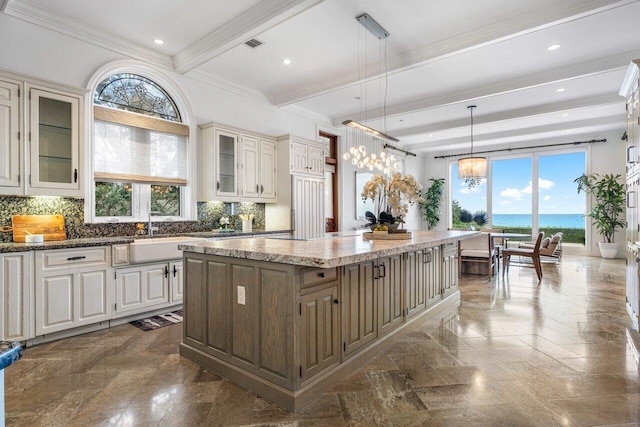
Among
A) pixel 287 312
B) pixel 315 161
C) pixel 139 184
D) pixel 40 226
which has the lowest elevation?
pixel 287 312

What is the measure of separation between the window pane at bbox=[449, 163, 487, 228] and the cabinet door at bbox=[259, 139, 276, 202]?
7.46 m

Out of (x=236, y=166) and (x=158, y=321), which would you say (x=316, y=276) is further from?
(x=236, y=166)

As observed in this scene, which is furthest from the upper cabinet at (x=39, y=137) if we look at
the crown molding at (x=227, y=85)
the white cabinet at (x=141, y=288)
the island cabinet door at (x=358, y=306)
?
the island cabinet door at (x=358, y=306)

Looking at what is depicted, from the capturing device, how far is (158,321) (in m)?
3.84

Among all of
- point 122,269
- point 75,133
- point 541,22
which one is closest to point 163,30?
point 75,133

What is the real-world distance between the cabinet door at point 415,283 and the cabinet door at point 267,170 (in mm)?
2850

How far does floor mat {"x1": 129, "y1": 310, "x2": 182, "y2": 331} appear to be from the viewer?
12.1ft

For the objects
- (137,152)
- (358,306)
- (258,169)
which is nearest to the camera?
(358,306)

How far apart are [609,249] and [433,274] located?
7.24 metres

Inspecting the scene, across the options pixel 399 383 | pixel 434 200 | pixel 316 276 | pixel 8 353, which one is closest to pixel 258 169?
pixel 316 276

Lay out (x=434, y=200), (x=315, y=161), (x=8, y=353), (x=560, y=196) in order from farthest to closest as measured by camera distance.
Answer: (x=434, y=200)
(x=560, y=196)
(x=315, y=161)
(x=8, y=353)

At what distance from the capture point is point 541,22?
350cm

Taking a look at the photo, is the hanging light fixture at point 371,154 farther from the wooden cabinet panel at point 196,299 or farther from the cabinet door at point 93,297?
the cabinet door at point 93,297

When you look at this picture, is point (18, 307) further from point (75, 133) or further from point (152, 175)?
point (152, 175)
